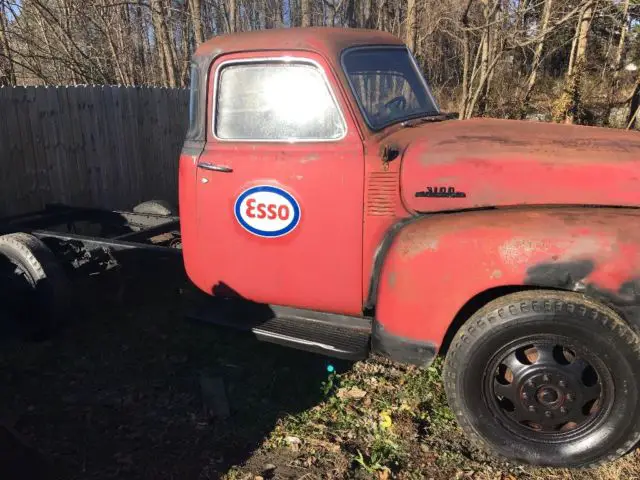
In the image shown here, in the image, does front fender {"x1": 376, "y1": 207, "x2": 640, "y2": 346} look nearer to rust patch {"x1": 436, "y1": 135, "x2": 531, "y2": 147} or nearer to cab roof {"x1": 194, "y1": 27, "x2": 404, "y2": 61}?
rust patch {"x1": 436, "y1": 135, "x2": 531, "y2": 147}

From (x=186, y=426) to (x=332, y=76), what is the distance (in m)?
2.17

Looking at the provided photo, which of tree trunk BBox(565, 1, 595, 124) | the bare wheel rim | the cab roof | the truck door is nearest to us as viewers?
the bare wheel rim

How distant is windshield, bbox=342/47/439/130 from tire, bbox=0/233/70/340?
260cm

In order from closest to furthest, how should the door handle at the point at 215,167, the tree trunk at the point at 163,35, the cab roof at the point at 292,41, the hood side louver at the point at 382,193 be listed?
the hood side louver at the point at 382,193
the cab roof at the point at 292,41
the door handle at the point at 215,167
the tree trunk at the point at 163,35

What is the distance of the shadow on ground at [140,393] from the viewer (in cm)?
292

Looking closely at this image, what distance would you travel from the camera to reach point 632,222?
2.49 meters

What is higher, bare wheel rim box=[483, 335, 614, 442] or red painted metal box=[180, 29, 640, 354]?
red painted metal box=[180, 29, 640, 354]

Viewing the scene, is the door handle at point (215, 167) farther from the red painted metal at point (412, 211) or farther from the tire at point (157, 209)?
the tire at point (157, 209)

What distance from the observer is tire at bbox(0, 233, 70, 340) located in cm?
407

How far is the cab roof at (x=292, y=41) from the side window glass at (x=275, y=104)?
0.10 metres

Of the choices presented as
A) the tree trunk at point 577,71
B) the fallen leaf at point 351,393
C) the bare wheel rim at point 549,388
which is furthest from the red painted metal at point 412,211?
the tree trunk at point 577,71

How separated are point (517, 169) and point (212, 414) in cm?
221

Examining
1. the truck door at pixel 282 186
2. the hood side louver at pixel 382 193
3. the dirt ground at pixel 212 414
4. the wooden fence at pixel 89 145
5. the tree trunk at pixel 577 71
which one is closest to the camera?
the dirt ground at pixel 212 414

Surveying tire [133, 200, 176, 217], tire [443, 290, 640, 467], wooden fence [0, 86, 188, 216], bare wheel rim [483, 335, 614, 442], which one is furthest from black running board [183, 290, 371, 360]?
wooden fence [0, 86, 188, 216]
